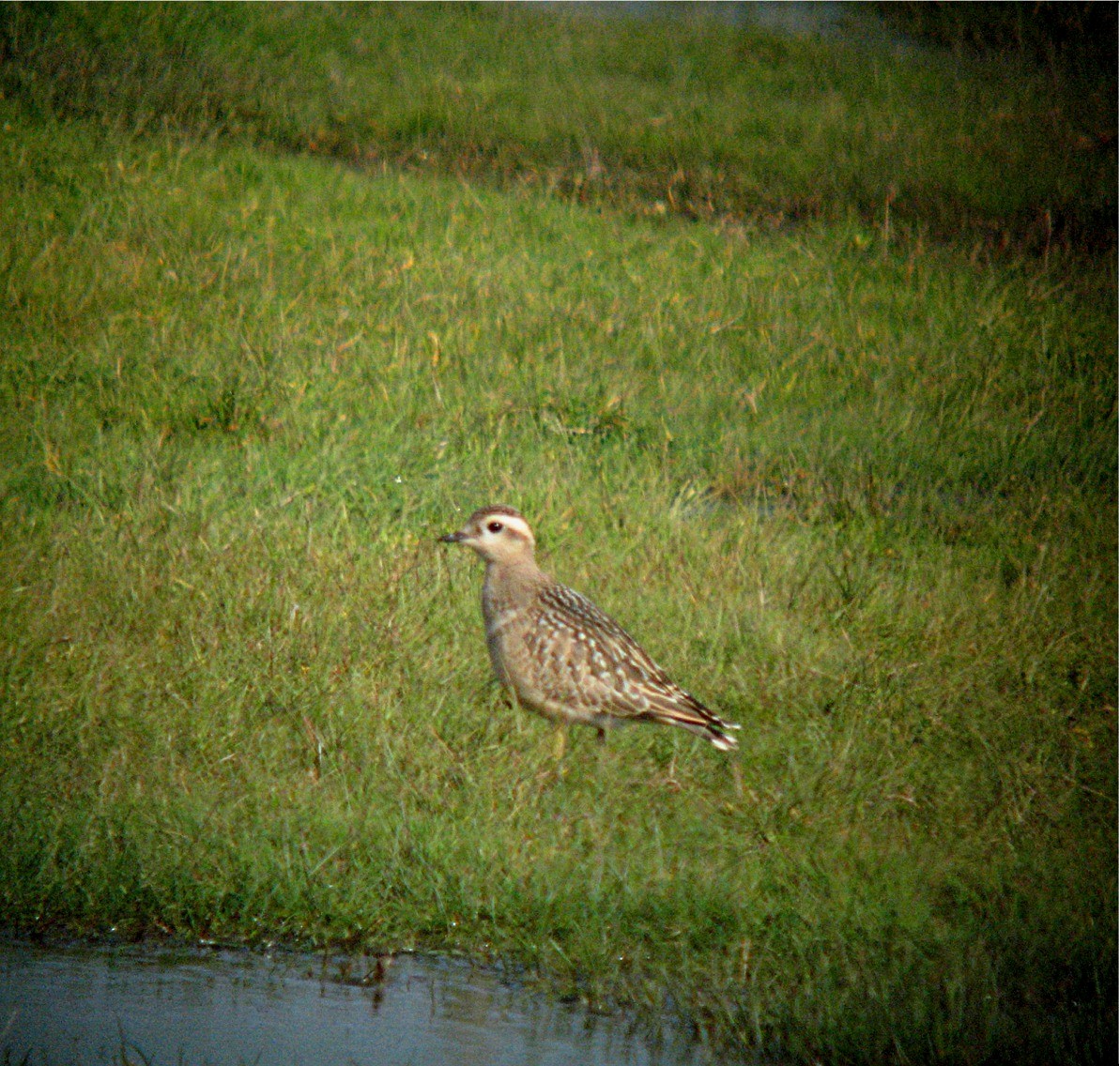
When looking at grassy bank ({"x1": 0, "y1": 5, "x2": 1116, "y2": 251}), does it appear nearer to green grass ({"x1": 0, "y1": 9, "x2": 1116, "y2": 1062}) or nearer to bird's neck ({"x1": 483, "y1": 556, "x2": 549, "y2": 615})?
green grass ({"x1": 0, "y1": 9, "x2": 1116, "y2": 1062})

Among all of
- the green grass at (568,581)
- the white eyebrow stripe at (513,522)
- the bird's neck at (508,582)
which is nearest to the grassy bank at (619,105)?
the green grass at (568,581)

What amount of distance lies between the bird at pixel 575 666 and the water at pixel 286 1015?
1551 millimetres

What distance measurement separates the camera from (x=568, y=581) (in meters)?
7.49

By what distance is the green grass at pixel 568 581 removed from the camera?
4.66m

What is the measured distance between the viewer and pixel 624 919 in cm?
473

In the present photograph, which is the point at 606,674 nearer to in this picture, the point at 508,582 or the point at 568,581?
the point at 508,582

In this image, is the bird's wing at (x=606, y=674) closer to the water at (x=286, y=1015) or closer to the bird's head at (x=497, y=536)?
the bird's head at (x=497, y=536)

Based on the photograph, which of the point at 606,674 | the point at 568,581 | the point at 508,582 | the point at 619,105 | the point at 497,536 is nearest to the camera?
the point at 606,674

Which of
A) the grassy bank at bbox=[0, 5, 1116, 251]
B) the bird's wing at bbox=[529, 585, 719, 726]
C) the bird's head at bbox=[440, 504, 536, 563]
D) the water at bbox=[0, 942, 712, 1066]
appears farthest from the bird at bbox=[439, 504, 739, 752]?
the grassy bank at bbox=[0, 5, 1116, 251]

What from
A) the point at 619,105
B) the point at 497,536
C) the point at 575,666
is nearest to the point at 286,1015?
the point at 575,666

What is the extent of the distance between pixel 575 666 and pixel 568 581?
161 cm

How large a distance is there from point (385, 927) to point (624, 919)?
73cm

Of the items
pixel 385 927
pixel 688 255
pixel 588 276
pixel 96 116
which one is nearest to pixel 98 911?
pixel 385 927

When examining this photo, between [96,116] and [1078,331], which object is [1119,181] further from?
[96,116]
